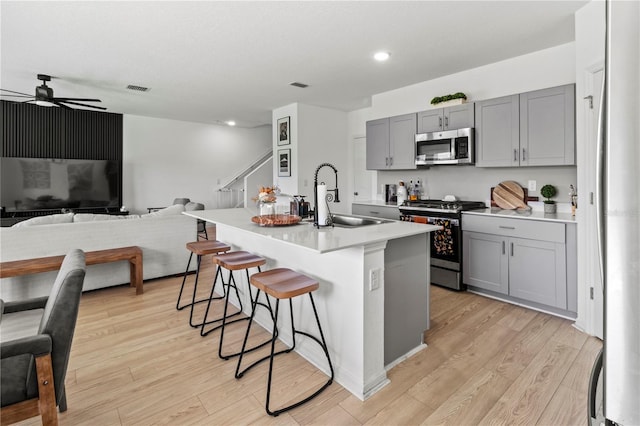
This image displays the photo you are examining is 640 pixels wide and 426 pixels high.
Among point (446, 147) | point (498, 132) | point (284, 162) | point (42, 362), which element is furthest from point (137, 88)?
point (498, 132)

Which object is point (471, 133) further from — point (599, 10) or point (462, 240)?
point (599, 10)

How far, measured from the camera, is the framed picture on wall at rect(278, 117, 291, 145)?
5953 millimetres

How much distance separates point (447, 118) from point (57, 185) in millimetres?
6597

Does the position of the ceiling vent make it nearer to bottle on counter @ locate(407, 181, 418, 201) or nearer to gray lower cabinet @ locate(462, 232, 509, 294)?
bottle on counter @ locate(407, 181, 418, 201)

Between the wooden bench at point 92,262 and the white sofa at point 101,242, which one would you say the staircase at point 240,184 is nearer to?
the white sofa at point 101,242

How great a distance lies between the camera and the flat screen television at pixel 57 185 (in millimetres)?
5715

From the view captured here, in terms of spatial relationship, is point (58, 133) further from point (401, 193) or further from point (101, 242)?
point (401, 193)

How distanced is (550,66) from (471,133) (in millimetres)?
971

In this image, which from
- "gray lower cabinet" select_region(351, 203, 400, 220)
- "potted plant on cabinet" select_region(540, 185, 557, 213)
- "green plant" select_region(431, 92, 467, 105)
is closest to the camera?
"potted plant on cabinet" select_region(540, 185, 557, 213)

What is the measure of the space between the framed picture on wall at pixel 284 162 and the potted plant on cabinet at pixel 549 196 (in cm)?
383

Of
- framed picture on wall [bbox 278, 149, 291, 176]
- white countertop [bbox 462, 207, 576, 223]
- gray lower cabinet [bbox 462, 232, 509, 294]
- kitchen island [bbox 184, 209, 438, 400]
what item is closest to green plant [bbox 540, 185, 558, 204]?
white countertop [bbox 462, 207, 576, 223]

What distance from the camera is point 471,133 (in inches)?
150

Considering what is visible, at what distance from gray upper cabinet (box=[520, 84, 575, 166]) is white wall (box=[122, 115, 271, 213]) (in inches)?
261

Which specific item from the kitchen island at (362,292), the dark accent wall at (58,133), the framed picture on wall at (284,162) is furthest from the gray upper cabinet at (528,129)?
the dark accent wall at (58,133)
